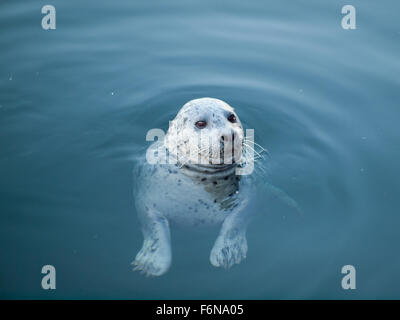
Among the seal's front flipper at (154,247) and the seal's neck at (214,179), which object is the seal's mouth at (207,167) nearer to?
the seal's neck at (214,179)

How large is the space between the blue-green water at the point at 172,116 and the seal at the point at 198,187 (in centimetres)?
14

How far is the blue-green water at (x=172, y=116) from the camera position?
4.00 metres

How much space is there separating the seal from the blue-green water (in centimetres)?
14

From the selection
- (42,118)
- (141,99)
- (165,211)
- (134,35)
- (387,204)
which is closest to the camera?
(165,211)

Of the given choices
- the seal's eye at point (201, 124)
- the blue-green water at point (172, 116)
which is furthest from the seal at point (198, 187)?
the blue-green water at point (172, 116)

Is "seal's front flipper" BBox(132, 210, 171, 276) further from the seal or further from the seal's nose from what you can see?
the seal's nose

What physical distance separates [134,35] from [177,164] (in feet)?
9.57

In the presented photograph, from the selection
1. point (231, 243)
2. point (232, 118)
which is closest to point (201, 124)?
point (232, 118)

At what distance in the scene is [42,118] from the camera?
5.42 metres

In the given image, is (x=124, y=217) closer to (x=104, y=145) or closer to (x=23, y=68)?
(x=104, y=145)

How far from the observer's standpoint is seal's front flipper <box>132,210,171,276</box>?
12.8ft

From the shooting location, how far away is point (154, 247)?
13.1 ft

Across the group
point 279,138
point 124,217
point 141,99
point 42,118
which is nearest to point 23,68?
point 42,118

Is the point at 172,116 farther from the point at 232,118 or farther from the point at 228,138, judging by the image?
the point at 228,138
